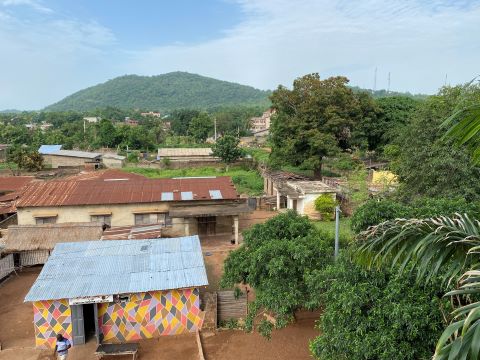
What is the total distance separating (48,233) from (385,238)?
1832cm

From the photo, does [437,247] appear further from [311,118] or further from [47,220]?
[311,118]

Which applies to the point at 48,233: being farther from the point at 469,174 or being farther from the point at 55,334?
the point at 469,174

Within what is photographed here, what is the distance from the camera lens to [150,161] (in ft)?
168

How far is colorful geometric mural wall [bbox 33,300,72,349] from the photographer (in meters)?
12.1

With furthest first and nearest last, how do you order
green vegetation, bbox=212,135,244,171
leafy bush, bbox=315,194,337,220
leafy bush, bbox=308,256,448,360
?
green vegetation, bbox=212,135,244,171 < leafy bush, bbox=315,194,337,220 < leafy bush, bbox=308,256,448,360

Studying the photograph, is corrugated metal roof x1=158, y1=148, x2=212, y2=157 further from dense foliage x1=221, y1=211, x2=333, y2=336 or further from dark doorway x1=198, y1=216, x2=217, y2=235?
dense foliage x1=221, y1=211, x2=333, y2=336

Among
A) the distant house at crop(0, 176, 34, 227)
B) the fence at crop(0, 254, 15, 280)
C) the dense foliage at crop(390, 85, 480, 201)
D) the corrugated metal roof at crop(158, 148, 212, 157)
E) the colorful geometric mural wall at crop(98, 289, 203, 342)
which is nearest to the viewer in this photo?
the colorful geometric mural wall at crop(98, 289, 203, 342)

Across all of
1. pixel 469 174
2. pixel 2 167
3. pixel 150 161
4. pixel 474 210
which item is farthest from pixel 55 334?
pixel 2 167

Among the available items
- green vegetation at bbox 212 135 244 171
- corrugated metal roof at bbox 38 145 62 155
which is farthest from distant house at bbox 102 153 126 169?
green vegetation at bbox 212 135 244 171

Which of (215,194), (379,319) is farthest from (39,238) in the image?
(379,319)

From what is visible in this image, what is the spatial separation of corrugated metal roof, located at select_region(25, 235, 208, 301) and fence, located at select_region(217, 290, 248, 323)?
3.76 feet

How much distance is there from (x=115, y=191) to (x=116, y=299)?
11.9 meters

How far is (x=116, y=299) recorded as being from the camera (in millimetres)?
12414

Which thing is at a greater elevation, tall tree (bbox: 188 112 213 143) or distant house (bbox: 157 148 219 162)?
tall tree (bbox: 188 112 213 143)
